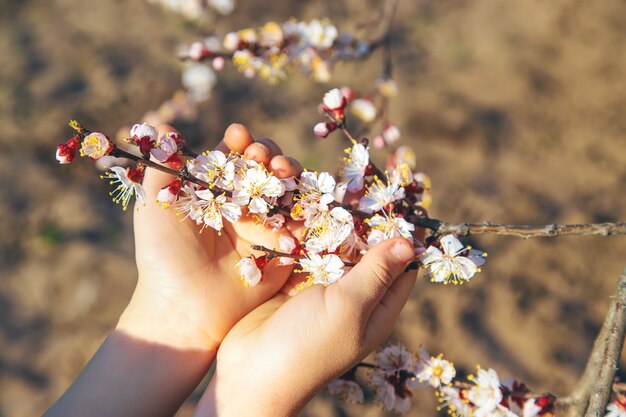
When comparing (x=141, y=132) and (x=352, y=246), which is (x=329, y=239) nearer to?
(x=352, y=246)

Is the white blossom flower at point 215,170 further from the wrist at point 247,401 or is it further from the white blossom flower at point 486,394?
the white blossom flower at point 486,394

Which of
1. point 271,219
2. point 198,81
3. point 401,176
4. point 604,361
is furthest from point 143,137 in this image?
point 198,81

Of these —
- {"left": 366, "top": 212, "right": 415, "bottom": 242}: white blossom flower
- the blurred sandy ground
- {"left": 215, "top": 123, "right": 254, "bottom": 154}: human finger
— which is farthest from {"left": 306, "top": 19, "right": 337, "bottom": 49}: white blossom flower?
{"left": 366, "top": 212, "right": 415, "bottom": 242}: white blossom flower

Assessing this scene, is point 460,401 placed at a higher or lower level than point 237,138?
A: lower

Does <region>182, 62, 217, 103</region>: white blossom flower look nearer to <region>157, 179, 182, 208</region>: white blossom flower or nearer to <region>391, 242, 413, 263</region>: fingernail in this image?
<region>157, 179, 182, 208</region>: white blossom flower

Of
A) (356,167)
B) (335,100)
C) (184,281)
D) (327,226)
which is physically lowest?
(184,281)

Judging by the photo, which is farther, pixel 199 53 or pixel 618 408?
pixel 199 53

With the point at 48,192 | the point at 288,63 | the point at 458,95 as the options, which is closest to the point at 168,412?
the point at 288,63
